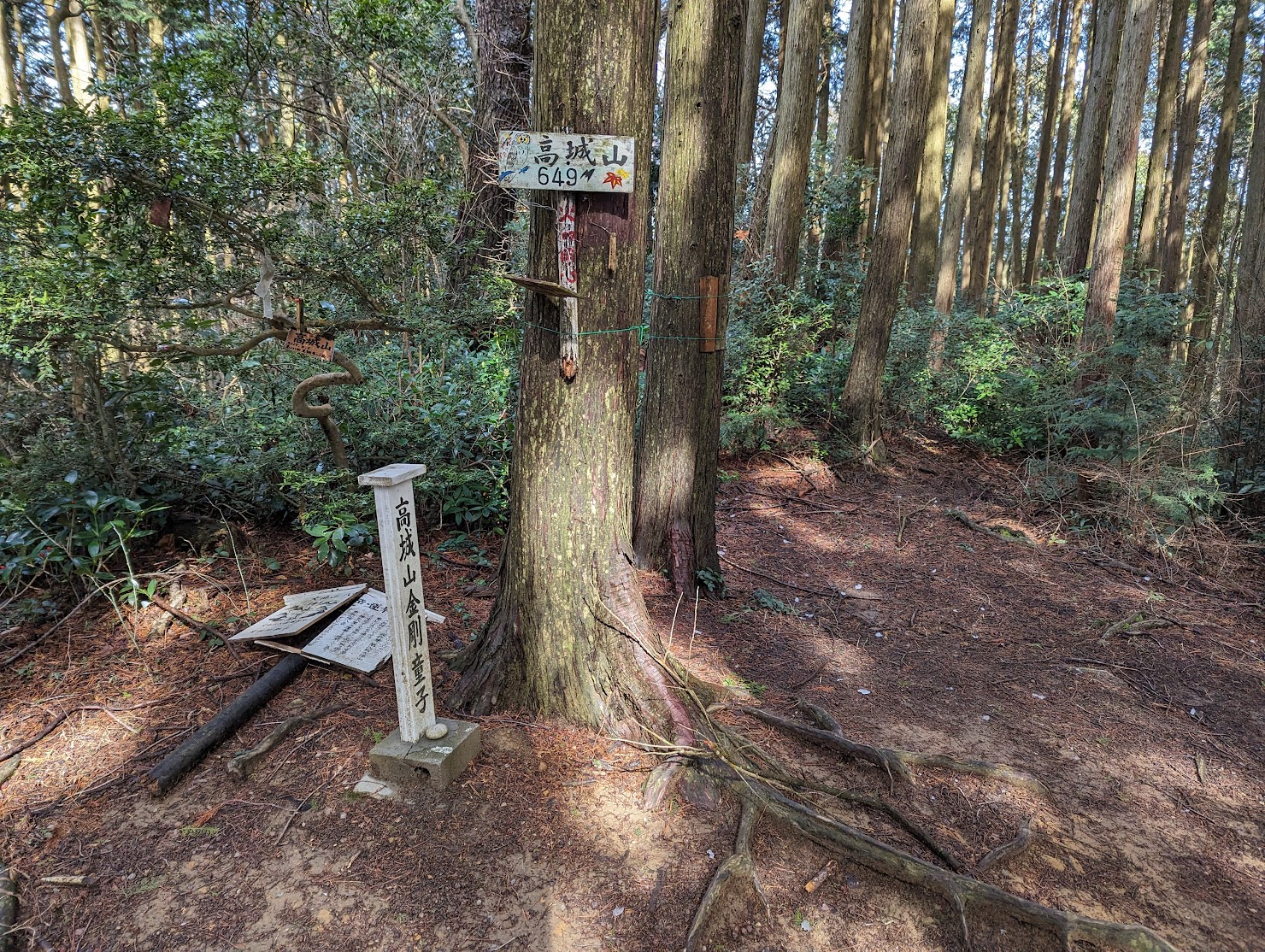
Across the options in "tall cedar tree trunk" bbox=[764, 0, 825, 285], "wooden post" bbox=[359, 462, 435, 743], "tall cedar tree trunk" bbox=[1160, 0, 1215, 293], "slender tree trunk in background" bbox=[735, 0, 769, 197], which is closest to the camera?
"wooden post" bbox=[359, 462, 435, 743]

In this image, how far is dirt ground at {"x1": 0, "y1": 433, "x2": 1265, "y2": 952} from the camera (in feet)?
7.39

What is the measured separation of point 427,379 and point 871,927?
15.1ft

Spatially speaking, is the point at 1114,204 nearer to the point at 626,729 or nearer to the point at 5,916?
the point at 626,729

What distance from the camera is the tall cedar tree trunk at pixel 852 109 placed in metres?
11.2

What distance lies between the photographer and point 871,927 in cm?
228

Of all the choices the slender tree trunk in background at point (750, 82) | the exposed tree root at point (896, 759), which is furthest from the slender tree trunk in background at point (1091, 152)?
the exposed tree root at point (896, 759)

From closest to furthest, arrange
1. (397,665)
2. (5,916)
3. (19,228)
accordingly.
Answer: (5,916) < (397,665) < (19,228)

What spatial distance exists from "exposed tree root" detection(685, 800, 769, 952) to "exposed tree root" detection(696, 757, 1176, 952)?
258 millimetres

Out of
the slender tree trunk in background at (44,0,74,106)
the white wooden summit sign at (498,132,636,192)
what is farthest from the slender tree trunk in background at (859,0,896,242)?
the slender tree trunk in background at (44,0,74,106)

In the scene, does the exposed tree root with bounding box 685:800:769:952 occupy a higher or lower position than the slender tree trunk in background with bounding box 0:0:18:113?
lower

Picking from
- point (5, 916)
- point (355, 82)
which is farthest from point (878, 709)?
point (355, 82)

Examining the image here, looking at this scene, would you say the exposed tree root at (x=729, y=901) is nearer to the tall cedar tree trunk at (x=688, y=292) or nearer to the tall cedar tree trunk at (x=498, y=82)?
the tall cedar tree trunk at (x=688, y=292)

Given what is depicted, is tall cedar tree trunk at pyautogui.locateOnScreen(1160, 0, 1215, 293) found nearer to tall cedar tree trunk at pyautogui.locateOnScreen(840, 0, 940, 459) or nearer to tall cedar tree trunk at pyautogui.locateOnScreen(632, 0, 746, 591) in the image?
tall cedar tree trunk at pyautogui.locateOnScreen(840, 0, 940, 459)

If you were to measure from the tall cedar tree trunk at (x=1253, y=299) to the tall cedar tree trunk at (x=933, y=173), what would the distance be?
13.9 ft
